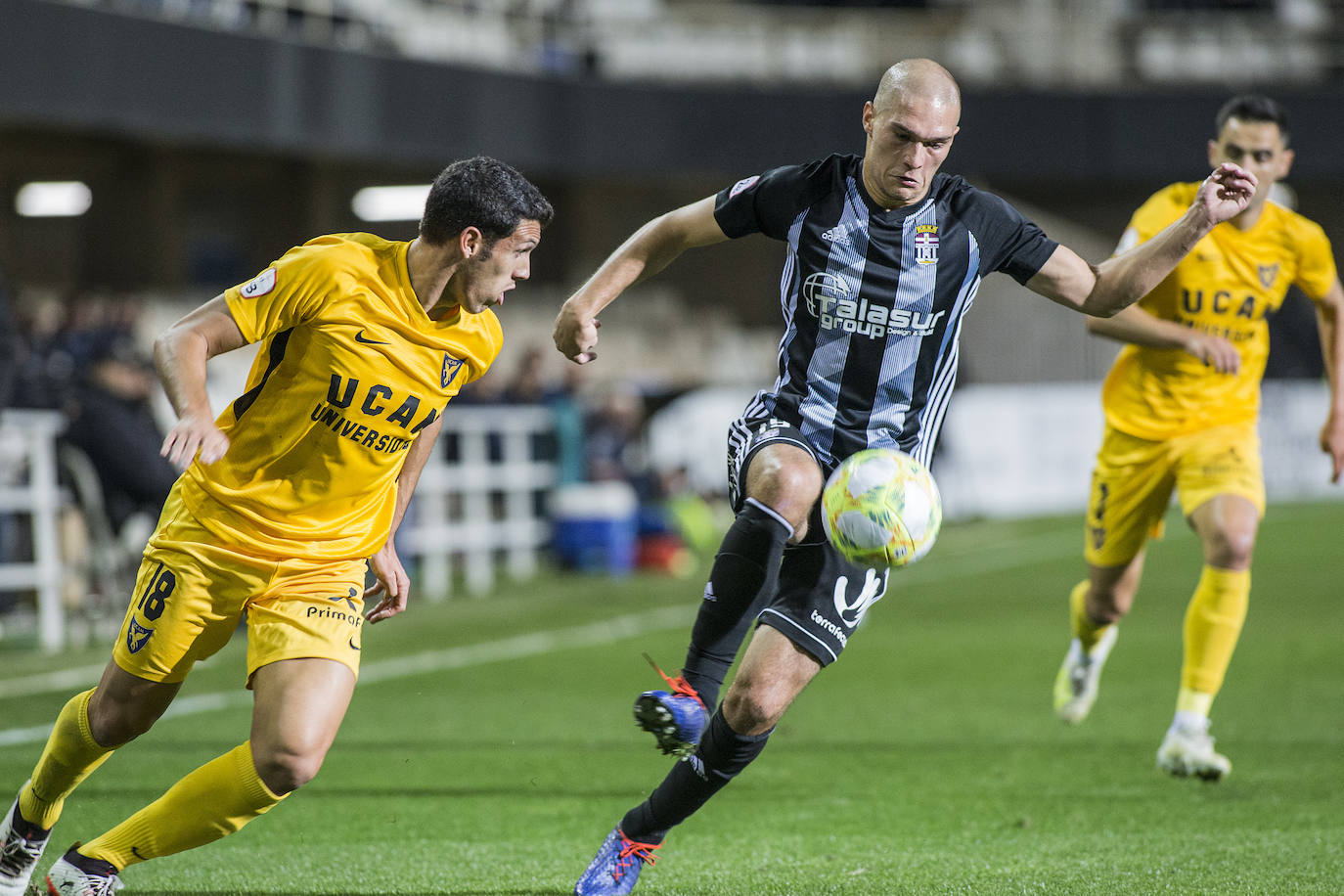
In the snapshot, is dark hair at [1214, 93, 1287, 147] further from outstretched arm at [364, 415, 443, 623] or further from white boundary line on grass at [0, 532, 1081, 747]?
white boundary line on grass at [0, 532, 1081, 747]

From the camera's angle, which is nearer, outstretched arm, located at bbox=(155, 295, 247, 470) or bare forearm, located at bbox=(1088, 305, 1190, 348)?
outstretched arm, located at bbox=(155, 295, 247, 470)

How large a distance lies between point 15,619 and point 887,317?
8996 millimetres

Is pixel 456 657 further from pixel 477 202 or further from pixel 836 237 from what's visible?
pixel 477 202

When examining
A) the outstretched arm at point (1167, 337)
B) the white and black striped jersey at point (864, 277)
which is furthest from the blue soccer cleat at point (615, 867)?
the outstretched arm at point (1167, 337)

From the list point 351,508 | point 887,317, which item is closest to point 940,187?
point 887,317

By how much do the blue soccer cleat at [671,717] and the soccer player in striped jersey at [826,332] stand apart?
0.09 metres

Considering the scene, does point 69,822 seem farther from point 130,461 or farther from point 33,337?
point 33,337

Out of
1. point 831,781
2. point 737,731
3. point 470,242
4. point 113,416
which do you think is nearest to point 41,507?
point 113,416

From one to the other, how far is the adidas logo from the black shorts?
531 mm

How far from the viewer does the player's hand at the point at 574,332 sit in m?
4.29

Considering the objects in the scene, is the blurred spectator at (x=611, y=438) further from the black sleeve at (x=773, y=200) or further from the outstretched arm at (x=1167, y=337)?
the black sleeve at (x=773, y=200)

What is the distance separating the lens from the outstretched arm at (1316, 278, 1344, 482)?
6805 millimetres

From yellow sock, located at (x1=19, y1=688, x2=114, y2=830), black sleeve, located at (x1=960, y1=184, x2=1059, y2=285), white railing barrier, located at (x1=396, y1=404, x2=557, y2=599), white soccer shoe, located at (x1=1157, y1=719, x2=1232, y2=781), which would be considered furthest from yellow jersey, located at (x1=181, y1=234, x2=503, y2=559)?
white railing barrier, located at (x1=396, y1=404, x2=557, y2=599)

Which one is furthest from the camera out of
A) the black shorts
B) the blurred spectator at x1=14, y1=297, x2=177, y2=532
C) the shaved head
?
the blurred spectator at x1=14, y1=297, x2=177, y2=532
